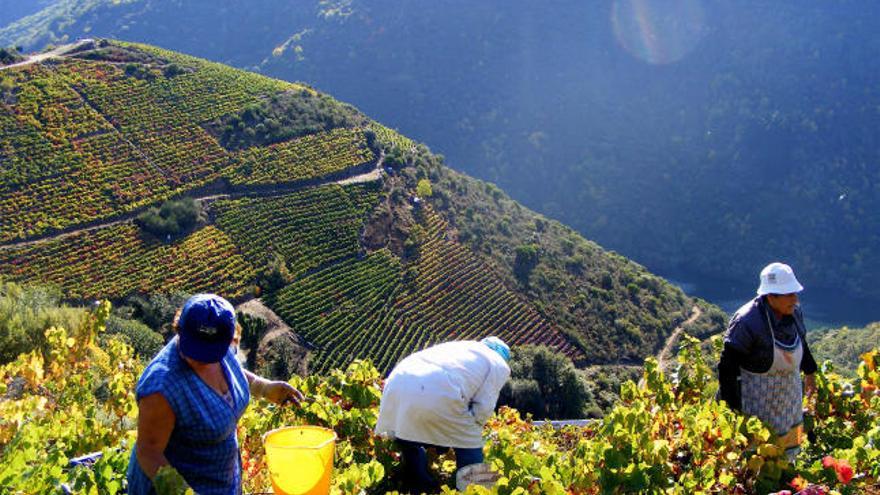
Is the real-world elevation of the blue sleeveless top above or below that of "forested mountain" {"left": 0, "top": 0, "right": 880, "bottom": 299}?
below

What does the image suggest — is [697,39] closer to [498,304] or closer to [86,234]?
[498,304]

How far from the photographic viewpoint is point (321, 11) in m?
118

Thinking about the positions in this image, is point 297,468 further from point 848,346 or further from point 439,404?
point 848,346

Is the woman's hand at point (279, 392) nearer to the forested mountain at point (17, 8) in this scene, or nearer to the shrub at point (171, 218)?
the shrub at point (171, 218)

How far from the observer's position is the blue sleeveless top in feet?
9.22

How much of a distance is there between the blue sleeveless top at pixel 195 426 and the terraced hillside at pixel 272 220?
2245 cm

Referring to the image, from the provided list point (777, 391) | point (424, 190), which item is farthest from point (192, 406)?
point (424, 190)

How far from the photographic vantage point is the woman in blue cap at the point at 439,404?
14.3ft

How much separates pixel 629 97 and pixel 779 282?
102 meters

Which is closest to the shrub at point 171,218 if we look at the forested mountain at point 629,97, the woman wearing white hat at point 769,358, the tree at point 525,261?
the tree at point 525,261

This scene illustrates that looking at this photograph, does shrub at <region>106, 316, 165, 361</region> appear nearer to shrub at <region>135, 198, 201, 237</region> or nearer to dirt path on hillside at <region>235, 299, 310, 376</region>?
dirt path on hillside at <region>235, 299, 310, 376</region>

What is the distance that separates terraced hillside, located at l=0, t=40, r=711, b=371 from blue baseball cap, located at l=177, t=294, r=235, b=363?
22827mm

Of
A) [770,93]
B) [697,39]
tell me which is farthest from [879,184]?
[697,39]

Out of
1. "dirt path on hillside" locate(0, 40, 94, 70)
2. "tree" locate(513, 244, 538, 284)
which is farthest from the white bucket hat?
"dirt path on hillside" locate(0, 40, 94, 70)
